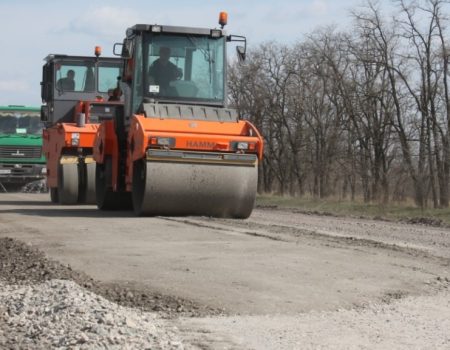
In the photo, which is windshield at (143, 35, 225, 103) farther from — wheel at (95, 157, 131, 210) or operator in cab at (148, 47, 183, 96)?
wheel at (95, 157, 131, 210)

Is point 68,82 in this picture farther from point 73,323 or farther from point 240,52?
point 73,323

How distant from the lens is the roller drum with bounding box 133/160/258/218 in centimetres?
1434

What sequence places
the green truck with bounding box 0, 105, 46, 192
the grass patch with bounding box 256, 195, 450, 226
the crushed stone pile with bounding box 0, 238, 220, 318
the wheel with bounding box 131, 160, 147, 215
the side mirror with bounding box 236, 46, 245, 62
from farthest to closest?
the green truck with bounding box 0, 105, 46, 192 → the grass patch with bounding box 256, 195, 450, 226 → the side mirror with bounding box 236, 46, 245, 62 → the wheel with bounding box 131, 160, 147, 215 → the crushed stone pile with bounding box 0, 238, 220, 318

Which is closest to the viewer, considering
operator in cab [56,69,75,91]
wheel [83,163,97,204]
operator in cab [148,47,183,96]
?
operator in cab [148,47,183,96]

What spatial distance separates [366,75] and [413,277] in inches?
1184

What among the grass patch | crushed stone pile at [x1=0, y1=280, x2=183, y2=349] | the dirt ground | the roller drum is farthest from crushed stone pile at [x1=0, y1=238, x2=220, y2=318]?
the grass patch

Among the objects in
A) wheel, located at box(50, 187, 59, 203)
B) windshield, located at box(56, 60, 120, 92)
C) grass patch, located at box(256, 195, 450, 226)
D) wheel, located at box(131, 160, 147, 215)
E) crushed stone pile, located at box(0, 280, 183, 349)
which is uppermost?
windshield, located at box(56, 60, 120, 92)

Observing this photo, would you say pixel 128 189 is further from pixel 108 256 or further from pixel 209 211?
pixel 108 256

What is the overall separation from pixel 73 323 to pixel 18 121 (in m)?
28.1

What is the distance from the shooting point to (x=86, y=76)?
2330 cm

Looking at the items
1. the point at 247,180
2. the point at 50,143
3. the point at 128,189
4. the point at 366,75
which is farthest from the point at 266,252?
the point at 366,75

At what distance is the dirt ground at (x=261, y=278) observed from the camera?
597 centimetres

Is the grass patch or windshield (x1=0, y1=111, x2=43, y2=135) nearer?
the grass patch

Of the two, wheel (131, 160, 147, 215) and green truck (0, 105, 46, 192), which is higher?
green truck (0, 105, 46, 192)
